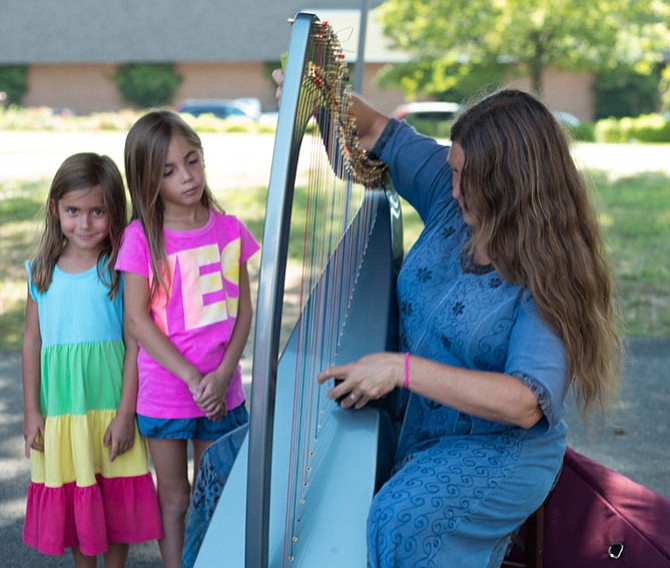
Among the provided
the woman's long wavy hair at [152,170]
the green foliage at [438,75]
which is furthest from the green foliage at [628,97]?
the woman's long wavy hair at [152,170]

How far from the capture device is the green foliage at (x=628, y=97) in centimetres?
3177

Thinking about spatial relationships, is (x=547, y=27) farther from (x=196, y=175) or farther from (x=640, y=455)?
(x=196, y=175)

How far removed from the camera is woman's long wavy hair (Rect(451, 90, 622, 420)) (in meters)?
2.08

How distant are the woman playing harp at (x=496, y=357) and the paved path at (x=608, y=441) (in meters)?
1.05

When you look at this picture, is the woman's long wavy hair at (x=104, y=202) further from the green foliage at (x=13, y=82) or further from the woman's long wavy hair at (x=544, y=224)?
the green foliage at (x=13, y=82)

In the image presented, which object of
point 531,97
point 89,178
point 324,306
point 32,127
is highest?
point 531,97

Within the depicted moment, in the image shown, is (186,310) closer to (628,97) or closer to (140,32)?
(628,97)

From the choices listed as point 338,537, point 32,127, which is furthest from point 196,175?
point 32,127

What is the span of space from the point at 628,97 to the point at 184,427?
107 ft

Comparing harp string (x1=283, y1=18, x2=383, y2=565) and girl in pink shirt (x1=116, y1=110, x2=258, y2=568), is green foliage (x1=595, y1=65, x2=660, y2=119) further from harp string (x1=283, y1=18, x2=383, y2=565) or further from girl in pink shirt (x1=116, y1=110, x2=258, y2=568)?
girl in pink shirt (x1=116, y1=110, x2=258, y2=568)

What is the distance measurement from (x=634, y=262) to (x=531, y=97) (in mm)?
5685

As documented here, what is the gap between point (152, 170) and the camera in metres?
2.60

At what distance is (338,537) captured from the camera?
76.4 inches

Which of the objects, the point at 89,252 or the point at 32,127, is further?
the point at 32,127
